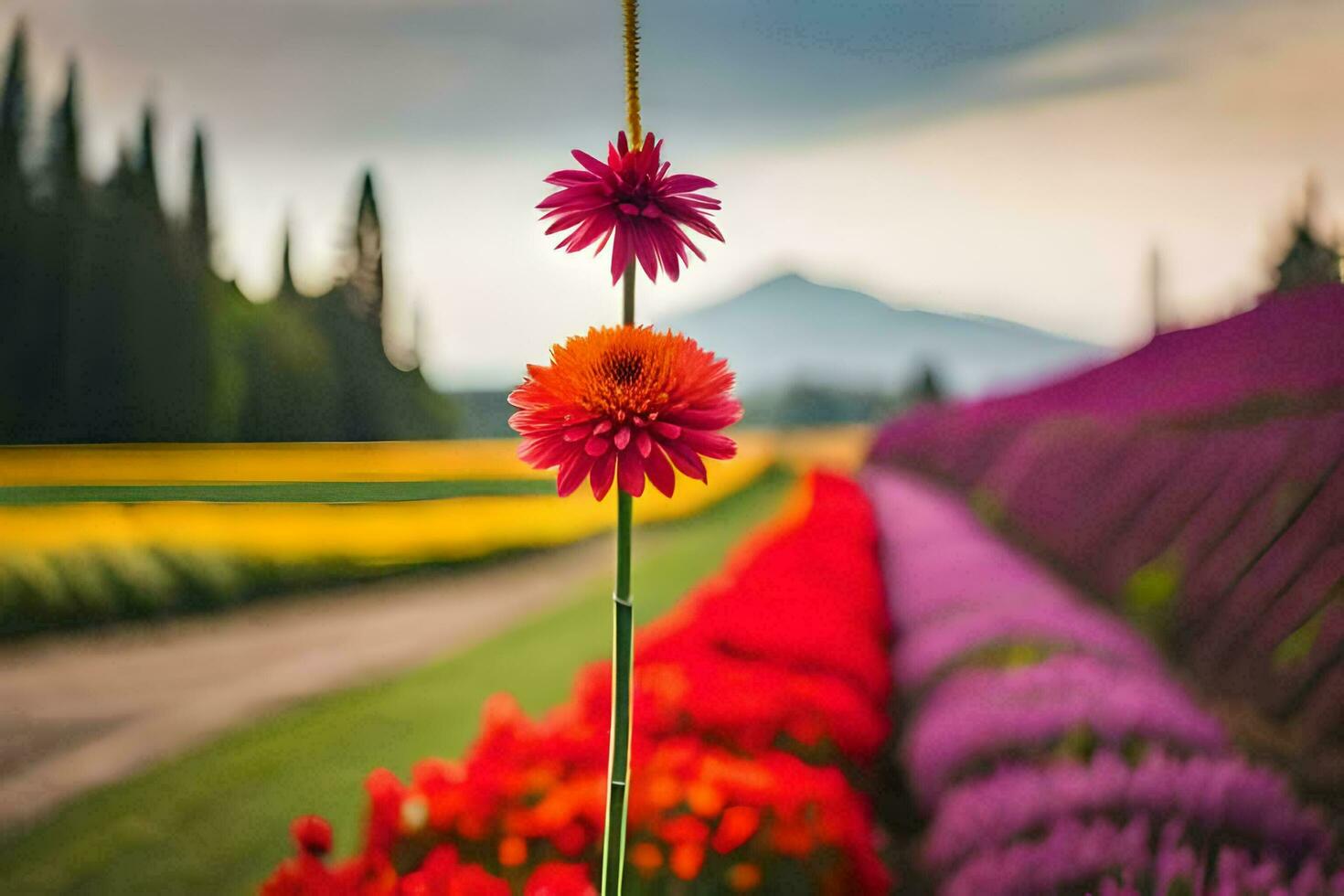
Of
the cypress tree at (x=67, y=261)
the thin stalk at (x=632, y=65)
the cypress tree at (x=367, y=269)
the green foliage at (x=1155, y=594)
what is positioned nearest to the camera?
the thin stalk at (x=632, y=65)

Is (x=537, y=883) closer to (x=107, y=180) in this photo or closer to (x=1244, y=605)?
(x=1244, y=605)

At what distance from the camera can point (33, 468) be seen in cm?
224

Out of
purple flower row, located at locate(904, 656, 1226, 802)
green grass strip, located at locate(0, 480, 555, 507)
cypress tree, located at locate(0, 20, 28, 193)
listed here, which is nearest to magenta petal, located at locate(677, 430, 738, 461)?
purple flower row, located at locate(904, 656, 1226, 802)

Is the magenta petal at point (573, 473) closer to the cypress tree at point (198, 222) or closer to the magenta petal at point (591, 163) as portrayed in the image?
the magenta petal at point (591, 163)

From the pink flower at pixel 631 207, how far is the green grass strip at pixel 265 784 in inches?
68.7

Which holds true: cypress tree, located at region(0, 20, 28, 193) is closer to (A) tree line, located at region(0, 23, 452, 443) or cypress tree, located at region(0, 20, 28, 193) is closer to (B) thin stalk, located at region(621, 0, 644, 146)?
(A) tree line, located at region(0, 23, 452, 443)

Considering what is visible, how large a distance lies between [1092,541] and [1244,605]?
892 mm

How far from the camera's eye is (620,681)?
51 cm

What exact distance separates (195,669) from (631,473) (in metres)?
3.47

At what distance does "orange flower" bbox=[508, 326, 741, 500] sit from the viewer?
0.44 meters

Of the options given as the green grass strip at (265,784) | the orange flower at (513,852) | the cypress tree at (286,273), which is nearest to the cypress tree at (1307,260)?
the orange flower at (513,852)

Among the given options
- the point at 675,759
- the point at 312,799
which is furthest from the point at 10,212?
the point at 675,759

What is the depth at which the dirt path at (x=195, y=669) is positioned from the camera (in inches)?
96.5

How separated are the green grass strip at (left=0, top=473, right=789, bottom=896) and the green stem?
1561 mm
